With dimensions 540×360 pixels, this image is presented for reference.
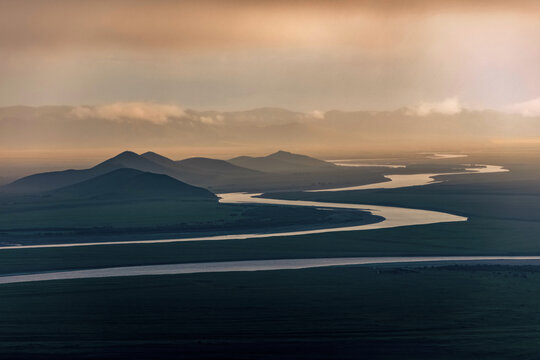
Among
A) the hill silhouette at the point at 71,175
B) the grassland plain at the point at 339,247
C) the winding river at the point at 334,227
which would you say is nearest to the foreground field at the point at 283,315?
the grassland plain at the point at 339,247

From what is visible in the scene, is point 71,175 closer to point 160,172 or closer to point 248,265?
point 160,172

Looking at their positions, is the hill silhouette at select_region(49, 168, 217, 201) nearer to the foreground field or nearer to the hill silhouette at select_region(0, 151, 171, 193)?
the hill silhouette at select_region(0, 151, 171, 193)

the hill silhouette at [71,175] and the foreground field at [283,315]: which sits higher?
A: the hill silhouette at [71,175]

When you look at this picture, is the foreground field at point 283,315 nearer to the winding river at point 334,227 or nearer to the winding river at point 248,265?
the winding river at point 248,265

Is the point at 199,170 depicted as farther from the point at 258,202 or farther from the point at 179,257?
the point at 179,257

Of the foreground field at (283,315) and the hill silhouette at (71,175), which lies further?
the hill silhouette at (71,175)

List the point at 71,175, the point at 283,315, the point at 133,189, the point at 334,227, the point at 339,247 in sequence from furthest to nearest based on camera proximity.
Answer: the point at 71,175 < the point at 133,189 < the point at 334,227 < the point at 339,247 < the point at 283,315

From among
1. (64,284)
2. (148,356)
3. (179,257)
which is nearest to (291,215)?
(179,257)

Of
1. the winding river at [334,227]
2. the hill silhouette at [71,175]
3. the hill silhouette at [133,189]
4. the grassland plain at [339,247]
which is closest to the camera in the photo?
the grassland plain at [339,247]

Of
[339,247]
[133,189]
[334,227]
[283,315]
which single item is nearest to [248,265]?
[339,247]
